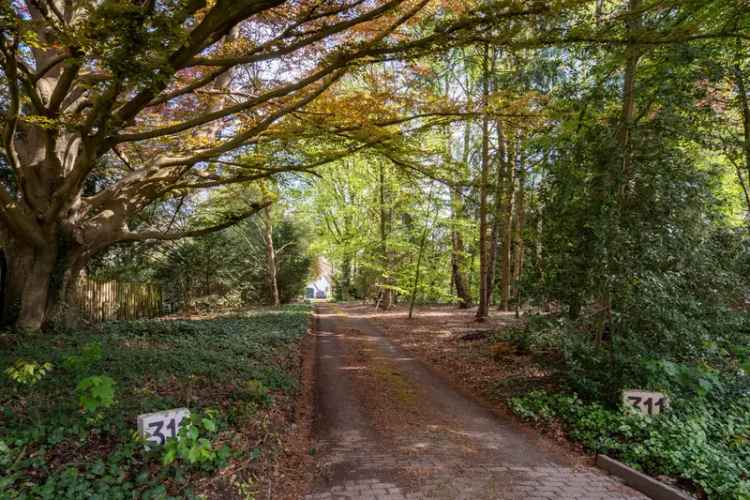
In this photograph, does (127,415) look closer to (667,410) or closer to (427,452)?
(427,452)

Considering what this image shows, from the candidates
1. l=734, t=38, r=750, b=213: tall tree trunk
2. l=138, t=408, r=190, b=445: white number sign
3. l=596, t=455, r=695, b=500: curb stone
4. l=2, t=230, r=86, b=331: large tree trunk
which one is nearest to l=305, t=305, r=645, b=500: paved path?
l=596, t=455, r=695, b=500: curb stone

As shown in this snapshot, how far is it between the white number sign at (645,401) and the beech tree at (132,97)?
484 cm

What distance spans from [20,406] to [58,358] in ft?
5.36

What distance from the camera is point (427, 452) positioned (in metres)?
4.15

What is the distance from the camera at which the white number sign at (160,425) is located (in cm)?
295

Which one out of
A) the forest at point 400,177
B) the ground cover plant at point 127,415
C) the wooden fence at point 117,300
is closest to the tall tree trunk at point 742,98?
the forest at point 400,177

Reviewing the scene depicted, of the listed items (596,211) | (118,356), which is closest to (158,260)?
(118,356)

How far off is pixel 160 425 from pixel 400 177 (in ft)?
22.9

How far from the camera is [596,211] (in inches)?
208

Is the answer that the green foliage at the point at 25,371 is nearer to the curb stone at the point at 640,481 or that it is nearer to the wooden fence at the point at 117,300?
the curb stone at the point at 640,481

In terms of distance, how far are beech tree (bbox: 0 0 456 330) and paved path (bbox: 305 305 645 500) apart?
4.01m

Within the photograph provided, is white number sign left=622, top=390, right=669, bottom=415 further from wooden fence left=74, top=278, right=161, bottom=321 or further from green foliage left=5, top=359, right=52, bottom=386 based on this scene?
wooden fence left=74, top=278, right=161, bottom=321

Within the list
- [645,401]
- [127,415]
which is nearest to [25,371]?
[127,415]

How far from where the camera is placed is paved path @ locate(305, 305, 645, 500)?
3449 mm
